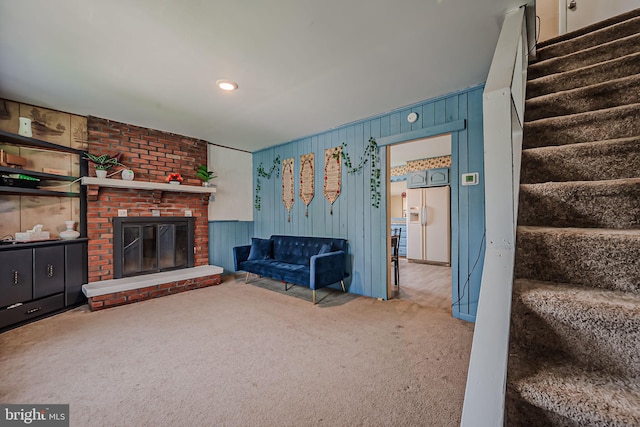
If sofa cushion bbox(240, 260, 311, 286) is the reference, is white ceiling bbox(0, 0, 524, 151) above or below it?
above

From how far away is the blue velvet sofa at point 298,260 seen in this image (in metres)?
3.38

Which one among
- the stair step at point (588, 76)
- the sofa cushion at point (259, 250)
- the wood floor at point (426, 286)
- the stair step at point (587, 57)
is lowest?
the wood floor at point (426, 286)

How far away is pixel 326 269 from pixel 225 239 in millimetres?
2564

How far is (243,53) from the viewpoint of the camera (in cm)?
223

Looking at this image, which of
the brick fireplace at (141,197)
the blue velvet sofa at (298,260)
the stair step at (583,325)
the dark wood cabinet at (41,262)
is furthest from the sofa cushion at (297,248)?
the stair step at (583,325)

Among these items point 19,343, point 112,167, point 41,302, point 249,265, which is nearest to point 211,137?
point 112,167

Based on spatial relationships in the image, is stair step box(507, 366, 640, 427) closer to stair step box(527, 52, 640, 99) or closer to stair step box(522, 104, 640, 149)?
stair step box(522, 104, 640, 149)

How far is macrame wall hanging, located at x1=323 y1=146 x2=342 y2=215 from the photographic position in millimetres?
4027

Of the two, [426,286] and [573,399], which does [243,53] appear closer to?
[573,399]

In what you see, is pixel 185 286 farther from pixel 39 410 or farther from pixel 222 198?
pixel 39 410

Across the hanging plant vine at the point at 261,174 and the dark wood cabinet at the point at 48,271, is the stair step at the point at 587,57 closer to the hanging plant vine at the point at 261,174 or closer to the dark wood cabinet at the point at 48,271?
the hanging plant vine at the point at 261,174

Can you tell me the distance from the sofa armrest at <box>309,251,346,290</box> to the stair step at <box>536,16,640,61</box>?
9.73 ft

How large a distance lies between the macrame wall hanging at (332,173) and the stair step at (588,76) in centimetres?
245


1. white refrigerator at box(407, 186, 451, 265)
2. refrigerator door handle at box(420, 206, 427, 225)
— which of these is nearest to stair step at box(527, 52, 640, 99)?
white refrigerator at box(407, 186, 451, 265)
